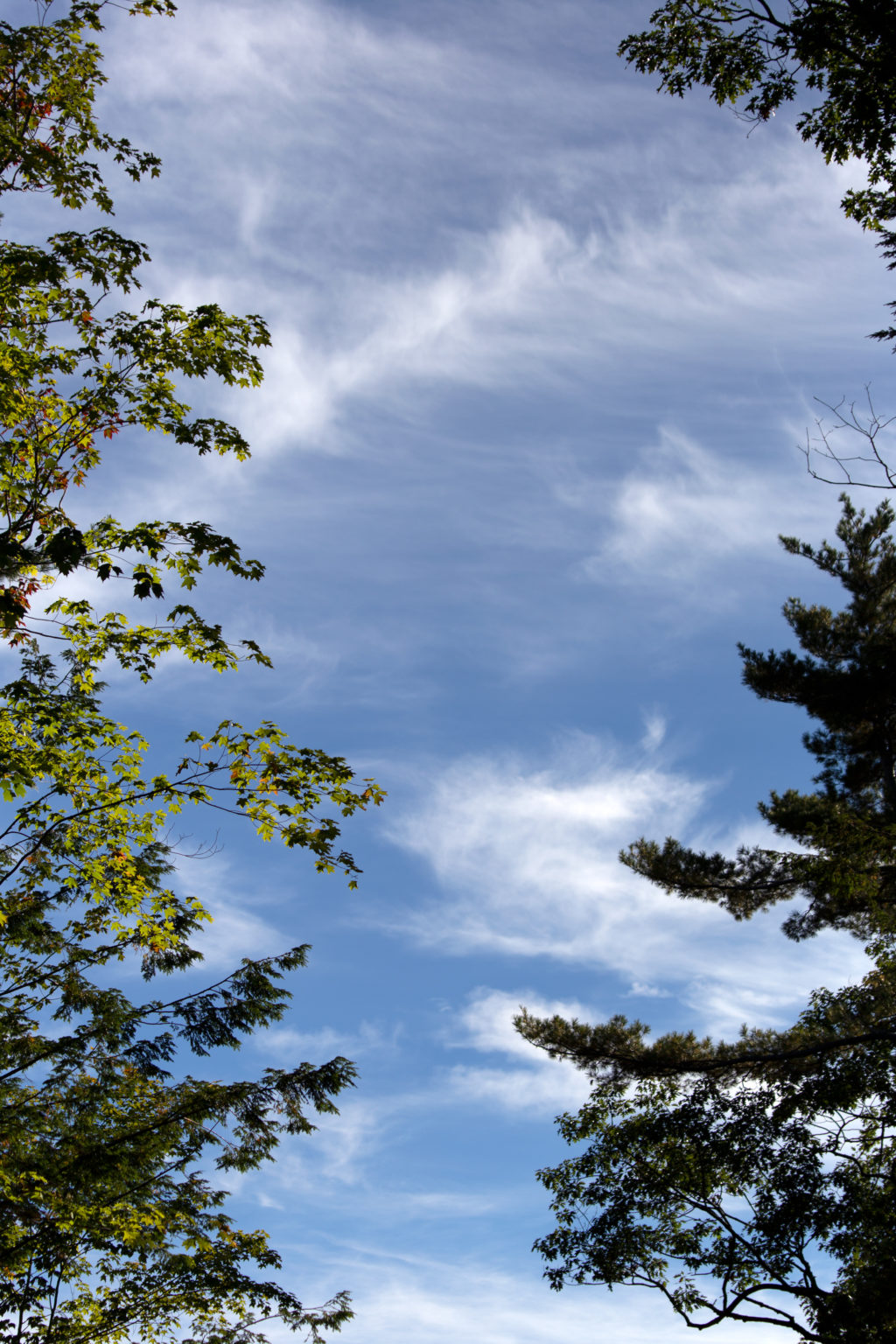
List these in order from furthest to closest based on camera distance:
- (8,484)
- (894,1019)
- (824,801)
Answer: (824,801) < (894,1019) < (8,484)

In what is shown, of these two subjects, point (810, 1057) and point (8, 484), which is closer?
point (8, 484)

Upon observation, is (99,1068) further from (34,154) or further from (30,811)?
(34,154)

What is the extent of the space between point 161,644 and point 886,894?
16.1m

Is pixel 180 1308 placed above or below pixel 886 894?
below

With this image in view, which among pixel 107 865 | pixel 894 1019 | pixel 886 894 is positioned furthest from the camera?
Result: pixel 886 894

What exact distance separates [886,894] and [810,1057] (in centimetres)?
447

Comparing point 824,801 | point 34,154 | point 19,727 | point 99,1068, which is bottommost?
point 99,1068

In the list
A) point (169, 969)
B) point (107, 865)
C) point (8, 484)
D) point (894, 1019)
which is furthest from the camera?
point (169, 969)

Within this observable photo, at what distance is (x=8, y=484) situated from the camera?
420 inches

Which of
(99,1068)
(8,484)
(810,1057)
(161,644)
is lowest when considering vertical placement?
(99,1068)

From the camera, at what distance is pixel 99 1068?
15109mm

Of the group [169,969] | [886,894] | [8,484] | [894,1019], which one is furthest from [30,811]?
[886,894]

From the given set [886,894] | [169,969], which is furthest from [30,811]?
[886,894]

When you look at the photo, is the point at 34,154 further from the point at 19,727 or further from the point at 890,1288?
the point at 890,1288
